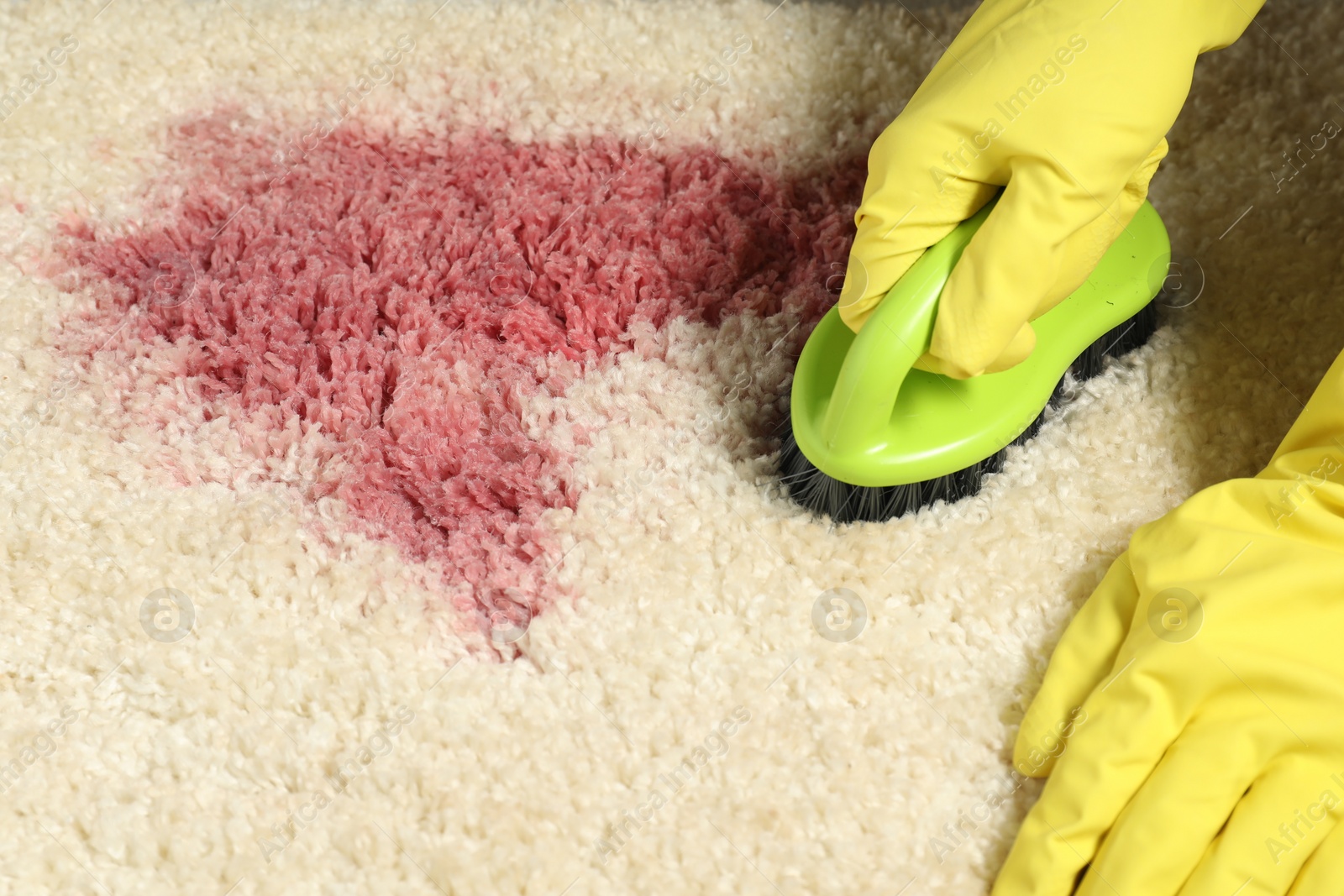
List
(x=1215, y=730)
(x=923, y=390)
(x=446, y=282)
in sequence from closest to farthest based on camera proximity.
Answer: (x=1215, y=730) < (x=923, y=390) < (x=446, y=282)

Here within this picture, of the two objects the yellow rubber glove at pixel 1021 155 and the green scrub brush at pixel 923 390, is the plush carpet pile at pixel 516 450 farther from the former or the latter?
the yellow rubber glove at pixel 1021 155

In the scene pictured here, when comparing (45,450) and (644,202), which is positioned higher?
(644,202)

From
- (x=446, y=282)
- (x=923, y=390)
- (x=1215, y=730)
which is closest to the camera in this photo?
(x=1215, y=730)

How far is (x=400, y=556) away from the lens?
794 mm

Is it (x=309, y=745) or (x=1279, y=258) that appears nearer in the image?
(x=309, y=745)

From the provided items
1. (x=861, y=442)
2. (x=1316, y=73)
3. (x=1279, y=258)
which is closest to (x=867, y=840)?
(x=861, y=442)

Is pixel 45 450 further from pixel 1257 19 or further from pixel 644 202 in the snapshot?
pixel 1257 19

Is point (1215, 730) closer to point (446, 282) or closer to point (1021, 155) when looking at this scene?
point (1021, 155)

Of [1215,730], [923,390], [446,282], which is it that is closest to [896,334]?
[923,390]

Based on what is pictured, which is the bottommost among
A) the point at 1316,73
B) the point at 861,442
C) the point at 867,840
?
the point at 867,840

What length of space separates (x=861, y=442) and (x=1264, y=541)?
24cm

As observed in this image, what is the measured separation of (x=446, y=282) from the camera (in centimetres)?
94

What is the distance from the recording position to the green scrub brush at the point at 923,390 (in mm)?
688

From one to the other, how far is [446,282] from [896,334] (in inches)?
16.4
